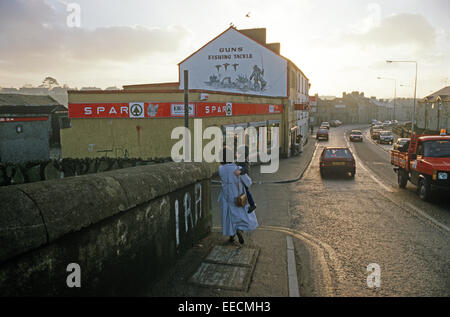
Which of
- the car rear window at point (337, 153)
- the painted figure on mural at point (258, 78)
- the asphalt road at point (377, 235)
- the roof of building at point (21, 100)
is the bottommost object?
the asphalt road at point (377, 235)

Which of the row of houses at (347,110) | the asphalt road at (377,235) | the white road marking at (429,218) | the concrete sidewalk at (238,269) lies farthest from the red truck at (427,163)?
the row of houses at (347,110)

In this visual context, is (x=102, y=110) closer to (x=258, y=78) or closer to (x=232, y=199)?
(x=232, y=199)

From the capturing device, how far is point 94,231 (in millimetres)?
3773

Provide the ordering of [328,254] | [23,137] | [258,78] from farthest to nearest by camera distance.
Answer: [258,78], [23,137], [328,254]

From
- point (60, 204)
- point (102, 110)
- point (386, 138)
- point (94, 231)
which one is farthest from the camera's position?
point (386, 138)

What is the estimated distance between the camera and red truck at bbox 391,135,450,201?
35.6 ft

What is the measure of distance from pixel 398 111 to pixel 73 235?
158344 millimetres

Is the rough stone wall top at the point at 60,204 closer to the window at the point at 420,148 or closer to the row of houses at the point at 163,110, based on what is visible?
the row of houses at the point at 163,110

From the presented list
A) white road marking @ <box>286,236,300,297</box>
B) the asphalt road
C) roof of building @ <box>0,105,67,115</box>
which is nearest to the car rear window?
the asphalt road

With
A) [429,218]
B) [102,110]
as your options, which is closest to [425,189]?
[429,218]

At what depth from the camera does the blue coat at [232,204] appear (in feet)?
22.3

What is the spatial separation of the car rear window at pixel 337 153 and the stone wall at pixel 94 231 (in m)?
13.6

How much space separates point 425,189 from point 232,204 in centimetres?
807

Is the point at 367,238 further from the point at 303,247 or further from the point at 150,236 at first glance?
the point at 150,236
